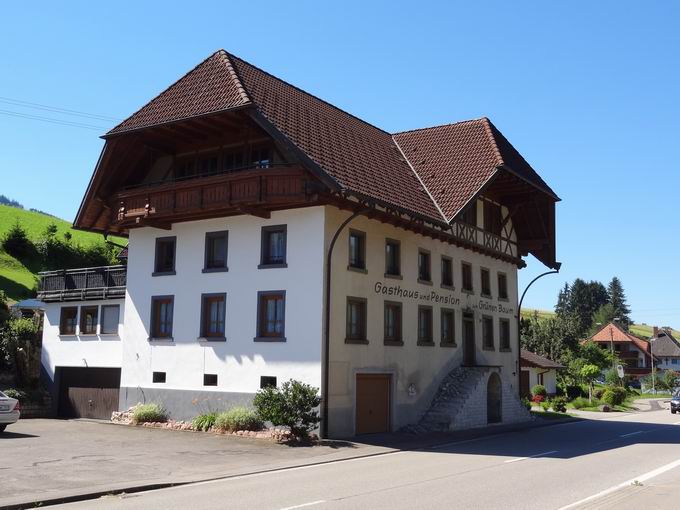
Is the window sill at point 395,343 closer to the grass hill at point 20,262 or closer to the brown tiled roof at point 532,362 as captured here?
the brown tiled roof at point 532,362

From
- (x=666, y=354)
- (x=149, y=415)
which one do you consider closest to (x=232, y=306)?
(x=149, y=415)

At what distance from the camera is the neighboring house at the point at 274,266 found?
22781 millimetres

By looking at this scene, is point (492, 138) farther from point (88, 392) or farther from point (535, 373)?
point (535, 373)

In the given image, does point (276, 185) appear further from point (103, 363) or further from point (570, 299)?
point (570, 299)

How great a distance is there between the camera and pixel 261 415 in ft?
67.9

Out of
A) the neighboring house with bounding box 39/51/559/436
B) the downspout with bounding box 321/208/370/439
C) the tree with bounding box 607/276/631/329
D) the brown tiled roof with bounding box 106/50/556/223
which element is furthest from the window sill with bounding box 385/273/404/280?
the tree with bounding box 607/276/631/329

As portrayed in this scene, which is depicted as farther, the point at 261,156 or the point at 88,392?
the point at 88,392

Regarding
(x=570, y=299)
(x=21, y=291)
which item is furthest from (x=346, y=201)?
(x=570, y=299)

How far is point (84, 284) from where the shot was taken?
3106 cm

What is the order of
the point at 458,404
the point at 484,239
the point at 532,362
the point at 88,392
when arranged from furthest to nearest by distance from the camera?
1. the point at 532,362
2. the point at 484,239
3. the point at 88,392
4. the point at 458,404

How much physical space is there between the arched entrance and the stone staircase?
60.0 inches

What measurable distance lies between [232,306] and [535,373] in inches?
1631

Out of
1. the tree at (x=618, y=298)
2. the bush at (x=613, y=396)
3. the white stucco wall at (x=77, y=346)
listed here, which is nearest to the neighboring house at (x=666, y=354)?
the tree at (x=618, y=298)

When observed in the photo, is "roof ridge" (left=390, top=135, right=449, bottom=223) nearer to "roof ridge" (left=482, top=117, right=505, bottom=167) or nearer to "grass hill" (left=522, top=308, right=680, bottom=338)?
"roof ridge" (left=482, top=117, right=505, bottom=167)
